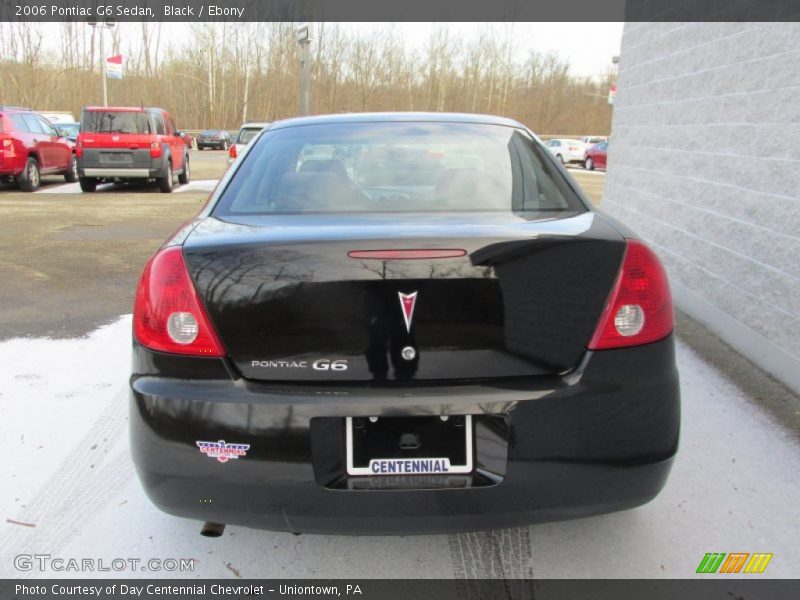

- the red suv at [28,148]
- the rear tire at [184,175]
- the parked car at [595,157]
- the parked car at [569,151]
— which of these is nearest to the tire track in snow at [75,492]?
the red suv at [28,148]

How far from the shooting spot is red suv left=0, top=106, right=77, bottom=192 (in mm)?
12623

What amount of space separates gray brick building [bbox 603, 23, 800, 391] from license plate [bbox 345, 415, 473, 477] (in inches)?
106

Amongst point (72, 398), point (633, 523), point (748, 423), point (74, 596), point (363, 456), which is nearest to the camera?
point (363, 456)

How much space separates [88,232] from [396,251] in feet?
28.0

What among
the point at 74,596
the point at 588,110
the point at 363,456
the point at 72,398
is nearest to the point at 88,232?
the point at 72,398

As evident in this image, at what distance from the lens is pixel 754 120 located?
13.8 ft

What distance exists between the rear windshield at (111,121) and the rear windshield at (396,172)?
12.3 meters

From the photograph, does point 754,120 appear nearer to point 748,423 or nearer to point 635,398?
point 748,423

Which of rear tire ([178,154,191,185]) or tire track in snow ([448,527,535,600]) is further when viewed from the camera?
rear tire ([178,154,191,185])

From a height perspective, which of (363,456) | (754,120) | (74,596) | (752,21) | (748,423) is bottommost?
(74,596)

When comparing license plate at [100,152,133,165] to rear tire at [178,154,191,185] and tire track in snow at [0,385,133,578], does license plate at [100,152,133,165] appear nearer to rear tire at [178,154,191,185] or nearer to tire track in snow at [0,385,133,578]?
rear tire at [178,154,191,185]

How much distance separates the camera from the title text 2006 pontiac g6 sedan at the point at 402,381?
1.80 meters

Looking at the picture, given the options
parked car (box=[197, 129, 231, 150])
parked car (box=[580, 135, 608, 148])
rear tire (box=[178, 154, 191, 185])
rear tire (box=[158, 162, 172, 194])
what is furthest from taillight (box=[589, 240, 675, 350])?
parked car (box=[197, 129, 231, 150])

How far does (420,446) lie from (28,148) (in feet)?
47.5
